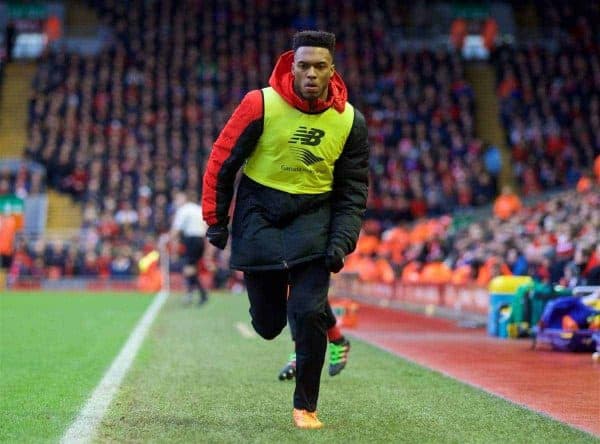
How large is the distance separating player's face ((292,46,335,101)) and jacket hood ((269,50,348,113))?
0.17ft

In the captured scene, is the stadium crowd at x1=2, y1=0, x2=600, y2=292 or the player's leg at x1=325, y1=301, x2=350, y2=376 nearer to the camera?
the player's leg at x1=325, y1=301, x2=350, y2=376

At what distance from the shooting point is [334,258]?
245 inches

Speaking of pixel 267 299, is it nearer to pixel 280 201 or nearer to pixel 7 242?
pixel 280 201

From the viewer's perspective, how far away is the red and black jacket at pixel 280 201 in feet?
20.5

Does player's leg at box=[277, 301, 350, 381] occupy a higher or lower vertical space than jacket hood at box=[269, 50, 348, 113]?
lower

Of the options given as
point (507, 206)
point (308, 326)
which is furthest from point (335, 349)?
point (507, 206)

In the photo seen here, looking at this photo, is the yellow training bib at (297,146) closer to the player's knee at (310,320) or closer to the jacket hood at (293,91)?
the jacket hood at (293,91)

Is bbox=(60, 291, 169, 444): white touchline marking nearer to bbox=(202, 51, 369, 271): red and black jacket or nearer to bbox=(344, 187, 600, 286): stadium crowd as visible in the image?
bbox=(202, 51, 369, 271): red and black jacket

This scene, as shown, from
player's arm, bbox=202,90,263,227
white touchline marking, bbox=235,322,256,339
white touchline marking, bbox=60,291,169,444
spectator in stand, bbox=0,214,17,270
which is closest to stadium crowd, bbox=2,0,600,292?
spectator in stand, bbox=0,214,17,270

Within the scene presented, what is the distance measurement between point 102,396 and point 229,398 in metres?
0.80

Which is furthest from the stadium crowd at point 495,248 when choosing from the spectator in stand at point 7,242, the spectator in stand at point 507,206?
the spectator in stand at point 7,242

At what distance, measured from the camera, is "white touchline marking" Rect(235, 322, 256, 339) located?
1300 cm

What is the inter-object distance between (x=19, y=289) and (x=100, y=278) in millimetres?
2007

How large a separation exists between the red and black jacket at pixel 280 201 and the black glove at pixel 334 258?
39 millimetres
